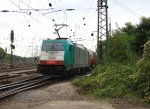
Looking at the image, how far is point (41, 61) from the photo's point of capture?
90.2ft

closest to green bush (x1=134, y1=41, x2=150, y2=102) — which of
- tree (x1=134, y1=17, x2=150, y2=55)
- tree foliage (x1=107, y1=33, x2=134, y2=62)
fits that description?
tree foliage (x1=107, y1=33, x2=134, y2=62)

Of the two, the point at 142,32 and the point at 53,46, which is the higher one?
the point at 142,32

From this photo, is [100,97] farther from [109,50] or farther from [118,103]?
[109,50]

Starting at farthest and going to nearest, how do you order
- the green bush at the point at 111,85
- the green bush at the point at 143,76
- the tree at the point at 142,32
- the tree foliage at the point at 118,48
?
the tree at the point at 142,32
the tree foliage at the point at 118,48
the green bush at the point at 111,85
the green bush at the point at 143,76

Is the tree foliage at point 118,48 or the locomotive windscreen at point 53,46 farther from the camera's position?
the tree foliage at point 118,48

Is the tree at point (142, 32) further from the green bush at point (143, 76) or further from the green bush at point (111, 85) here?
the green bush at point (143, 76)

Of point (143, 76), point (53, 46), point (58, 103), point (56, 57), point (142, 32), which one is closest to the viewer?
point (58, 103)

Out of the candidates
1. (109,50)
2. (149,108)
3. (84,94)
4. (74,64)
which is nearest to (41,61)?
(74,64)

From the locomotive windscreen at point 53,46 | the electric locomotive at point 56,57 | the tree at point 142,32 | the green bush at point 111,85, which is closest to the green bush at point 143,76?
the green bush at point 111,85

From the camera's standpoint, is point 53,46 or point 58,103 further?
point 53,46

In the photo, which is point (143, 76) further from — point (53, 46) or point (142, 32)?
point (142, 32)

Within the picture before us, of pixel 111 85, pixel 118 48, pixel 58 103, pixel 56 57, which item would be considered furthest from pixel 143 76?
pixel 118 48

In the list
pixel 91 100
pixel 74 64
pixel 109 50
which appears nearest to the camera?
pixel 91 100

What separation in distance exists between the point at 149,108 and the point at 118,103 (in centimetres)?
133
